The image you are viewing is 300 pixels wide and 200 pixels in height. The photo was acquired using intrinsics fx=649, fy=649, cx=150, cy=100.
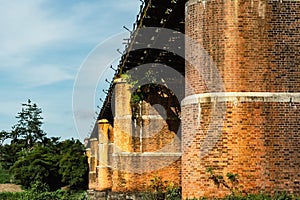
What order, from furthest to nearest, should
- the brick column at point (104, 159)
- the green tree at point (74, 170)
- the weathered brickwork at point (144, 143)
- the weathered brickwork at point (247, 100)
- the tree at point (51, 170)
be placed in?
the green tree at point (74, 170), the tree at point (51, 170), the brick column at point (104, 159), the weathered brickwork at point (144, 143), the weathered brickwork at point (247, 100)

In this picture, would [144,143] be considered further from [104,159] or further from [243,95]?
[104,159]

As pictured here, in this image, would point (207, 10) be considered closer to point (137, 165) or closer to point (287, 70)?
point (287, 70)

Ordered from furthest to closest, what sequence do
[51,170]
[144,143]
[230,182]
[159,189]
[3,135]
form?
[3,135] < [51,170] < [144,143] < [159,189] < [230,182]

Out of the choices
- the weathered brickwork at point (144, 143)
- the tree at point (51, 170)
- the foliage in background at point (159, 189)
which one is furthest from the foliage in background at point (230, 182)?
the tree at point (51, 170)

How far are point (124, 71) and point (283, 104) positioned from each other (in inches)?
639

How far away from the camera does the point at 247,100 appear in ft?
55.8

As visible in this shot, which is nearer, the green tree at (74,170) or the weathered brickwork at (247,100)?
the weathered brickwork at (247,100)

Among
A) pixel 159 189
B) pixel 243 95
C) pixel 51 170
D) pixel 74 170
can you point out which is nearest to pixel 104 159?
pixel 159 189

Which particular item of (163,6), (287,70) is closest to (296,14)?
(287,70)

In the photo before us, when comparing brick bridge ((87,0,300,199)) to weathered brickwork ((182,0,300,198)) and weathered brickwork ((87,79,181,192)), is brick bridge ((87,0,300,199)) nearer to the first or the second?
weathered brickwork ((182,0,300,198))

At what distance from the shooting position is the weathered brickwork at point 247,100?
16797mm

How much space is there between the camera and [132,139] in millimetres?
34375

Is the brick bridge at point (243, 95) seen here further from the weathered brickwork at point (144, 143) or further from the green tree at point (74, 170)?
the green tree at point (74, 170)

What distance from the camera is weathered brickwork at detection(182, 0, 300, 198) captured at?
16797 mm
